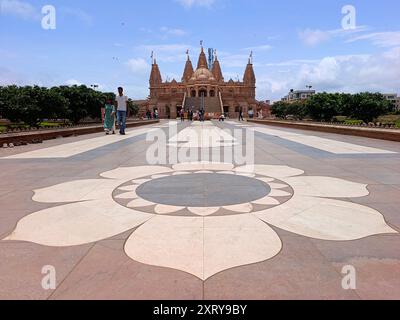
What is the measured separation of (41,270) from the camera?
2.31 metres

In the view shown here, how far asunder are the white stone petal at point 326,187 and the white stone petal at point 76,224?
2354 millimetres

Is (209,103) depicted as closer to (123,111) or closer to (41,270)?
(123,111)

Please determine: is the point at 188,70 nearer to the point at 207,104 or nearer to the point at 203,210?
the point at 207,104

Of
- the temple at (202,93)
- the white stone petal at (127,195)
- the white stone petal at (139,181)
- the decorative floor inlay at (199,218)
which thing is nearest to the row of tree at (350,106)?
the temple at (202,93)

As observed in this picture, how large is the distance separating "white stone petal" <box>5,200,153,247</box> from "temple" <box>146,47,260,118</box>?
5439 centimetres

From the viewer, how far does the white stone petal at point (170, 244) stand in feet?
7.84

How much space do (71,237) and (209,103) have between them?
215 feet

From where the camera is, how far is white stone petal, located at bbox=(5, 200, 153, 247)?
288cm

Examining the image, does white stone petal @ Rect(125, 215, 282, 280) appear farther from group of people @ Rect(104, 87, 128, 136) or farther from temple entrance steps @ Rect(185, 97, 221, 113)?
temple entrance steps @ Rect(185, 97, 221, 113)

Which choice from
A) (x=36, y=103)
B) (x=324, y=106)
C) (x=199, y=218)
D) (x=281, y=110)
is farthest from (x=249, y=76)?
(x=199, y=218)

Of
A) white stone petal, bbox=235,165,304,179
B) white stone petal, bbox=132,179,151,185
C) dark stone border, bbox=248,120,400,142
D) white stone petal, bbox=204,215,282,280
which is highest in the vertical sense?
dark stone border, bbox=248,120,400,142

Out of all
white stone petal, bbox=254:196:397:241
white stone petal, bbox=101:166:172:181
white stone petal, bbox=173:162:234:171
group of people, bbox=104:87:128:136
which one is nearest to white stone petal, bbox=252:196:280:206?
white stone petal, bbox=254:196:397:241

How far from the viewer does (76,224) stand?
3225 millimetres

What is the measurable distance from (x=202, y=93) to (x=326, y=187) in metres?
76.3
